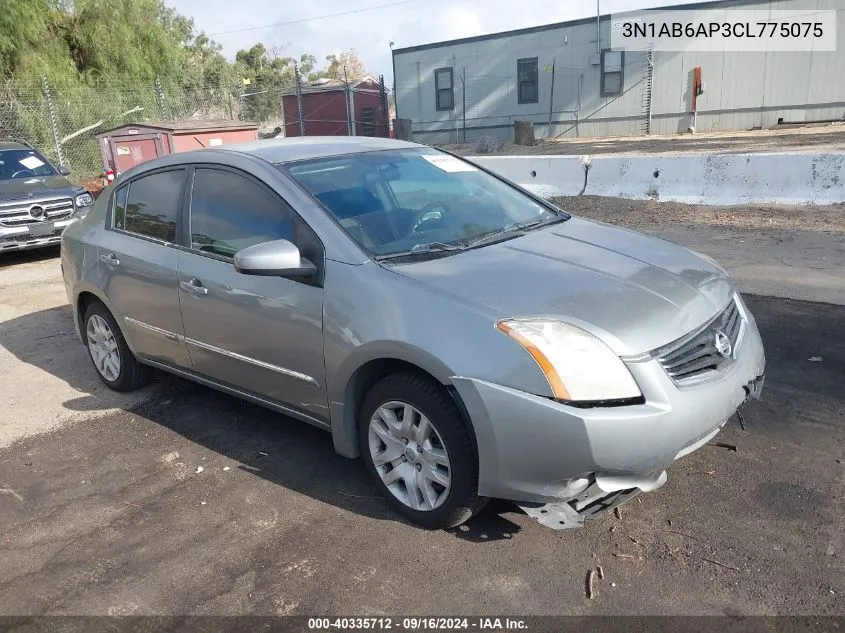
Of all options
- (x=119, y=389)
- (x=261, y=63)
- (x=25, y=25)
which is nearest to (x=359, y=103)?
(x=25, y=25)

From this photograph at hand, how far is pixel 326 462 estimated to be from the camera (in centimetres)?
392

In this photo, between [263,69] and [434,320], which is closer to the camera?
[434,320]

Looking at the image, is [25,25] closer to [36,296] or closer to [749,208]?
[36,296]

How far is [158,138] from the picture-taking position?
1332cm

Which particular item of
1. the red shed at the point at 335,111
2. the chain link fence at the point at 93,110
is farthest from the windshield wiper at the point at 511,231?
the red shed at the point at 335,111

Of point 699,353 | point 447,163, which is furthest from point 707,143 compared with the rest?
point 699,353

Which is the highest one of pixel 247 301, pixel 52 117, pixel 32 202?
pixel 52 117

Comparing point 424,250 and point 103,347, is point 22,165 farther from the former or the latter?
point 424,250

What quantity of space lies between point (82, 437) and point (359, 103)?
88.9ft

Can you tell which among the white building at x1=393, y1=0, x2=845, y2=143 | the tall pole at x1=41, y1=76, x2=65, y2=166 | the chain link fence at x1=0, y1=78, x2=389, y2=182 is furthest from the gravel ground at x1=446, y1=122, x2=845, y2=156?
the tall pole at x1=41, y1=76, x2=65, y2=166

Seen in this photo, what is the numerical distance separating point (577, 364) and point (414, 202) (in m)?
1.55

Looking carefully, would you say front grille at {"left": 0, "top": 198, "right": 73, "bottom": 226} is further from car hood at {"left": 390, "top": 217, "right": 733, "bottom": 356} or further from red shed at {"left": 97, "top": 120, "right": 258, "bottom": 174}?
car hood at {"left": 390, "top": 217, "right": 733, "bottom": 356}

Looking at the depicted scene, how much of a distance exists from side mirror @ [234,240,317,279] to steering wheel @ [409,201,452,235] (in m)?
0.60

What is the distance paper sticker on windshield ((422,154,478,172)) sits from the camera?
4.38 metres
